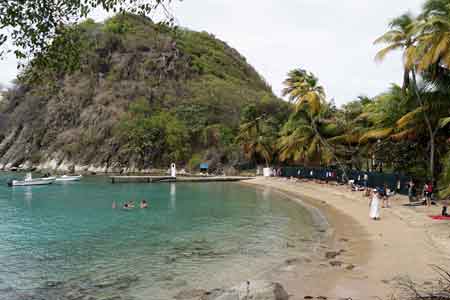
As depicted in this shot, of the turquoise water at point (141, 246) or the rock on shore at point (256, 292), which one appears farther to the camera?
the turquoise water at point (141, 246)

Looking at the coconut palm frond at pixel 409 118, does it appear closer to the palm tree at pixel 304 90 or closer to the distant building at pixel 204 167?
the palm tree at pixel 304 90

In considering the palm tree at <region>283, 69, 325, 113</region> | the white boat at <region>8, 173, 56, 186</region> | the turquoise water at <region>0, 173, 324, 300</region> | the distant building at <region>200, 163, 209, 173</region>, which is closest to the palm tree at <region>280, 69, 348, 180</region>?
the palm tree at <region>283, 69, 325, 113</region>

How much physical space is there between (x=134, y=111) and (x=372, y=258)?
70908 mm

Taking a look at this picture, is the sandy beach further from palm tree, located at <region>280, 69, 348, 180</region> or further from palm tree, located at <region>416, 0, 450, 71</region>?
palm tree, located at <region>280, 69, 348, 180</region>

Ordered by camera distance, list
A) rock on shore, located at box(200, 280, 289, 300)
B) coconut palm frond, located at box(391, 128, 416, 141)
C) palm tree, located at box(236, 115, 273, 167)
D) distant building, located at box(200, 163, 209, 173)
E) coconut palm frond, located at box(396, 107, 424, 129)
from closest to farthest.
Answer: rock on shore, located at box(200, 280, 289, 300)
coconut palm frond, located at box(396, 107, 424, 129)
coconut palm frond, located at box(391, 128, 416, 141)
palm tree, located at box(236, 115, 273, 167)
distant building, located at box(200, 163, 209, 173)

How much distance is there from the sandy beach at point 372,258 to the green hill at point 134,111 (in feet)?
153

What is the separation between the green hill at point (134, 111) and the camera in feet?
238

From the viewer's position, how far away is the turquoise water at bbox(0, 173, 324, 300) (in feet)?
36.3

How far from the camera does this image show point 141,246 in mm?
15883

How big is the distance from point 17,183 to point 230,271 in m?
42.0

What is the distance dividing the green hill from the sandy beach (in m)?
46.8

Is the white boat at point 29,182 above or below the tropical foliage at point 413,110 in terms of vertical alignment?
below

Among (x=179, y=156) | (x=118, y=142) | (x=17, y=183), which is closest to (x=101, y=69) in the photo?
(x=118, y=142)

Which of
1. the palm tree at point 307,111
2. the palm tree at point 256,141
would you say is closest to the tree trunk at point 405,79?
the palm tree at point 307,111
